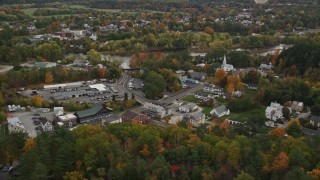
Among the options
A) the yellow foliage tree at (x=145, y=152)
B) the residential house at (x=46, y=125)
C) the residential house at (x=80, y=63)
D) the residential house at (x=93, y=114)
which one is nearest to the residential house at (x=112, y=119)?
the residential house at (x=93, y=114)

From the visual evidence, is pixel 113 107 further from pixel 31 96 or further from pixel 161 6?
pixel 161 6

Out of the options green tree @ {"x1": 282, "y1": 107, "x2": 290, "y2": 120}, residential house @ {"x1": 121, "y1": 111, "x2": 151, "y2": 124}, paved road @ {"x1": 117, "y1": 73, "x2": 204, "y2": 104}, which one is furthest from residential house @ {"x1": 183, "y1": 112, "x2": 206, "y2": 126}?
green tree @ {"x1": 282, "y1": 107, "x2": 290, "y2": 120}

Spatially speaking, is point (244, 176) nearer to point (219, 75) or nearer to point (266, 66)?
point (219, 75)

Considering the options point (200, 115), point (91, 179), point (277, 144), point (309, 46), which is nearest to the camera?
point (91, 179)

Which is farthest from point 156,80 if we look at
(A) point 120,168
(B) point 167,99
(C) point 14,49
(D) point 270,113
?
(C) point 14,49

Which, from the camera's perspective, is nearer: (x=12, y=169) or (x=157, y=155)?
(x=157, y=155)

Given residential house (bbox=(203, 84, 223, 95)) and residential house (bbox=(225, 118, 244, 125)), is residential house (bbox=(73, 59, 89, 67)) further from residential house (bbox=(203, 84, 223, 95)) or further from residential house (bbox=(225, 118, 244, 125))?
residential house (bbox=(225, 118, 244, 125))

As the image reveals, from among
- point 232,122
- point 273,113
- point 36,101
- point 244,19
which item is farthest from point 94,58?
point 244,19
